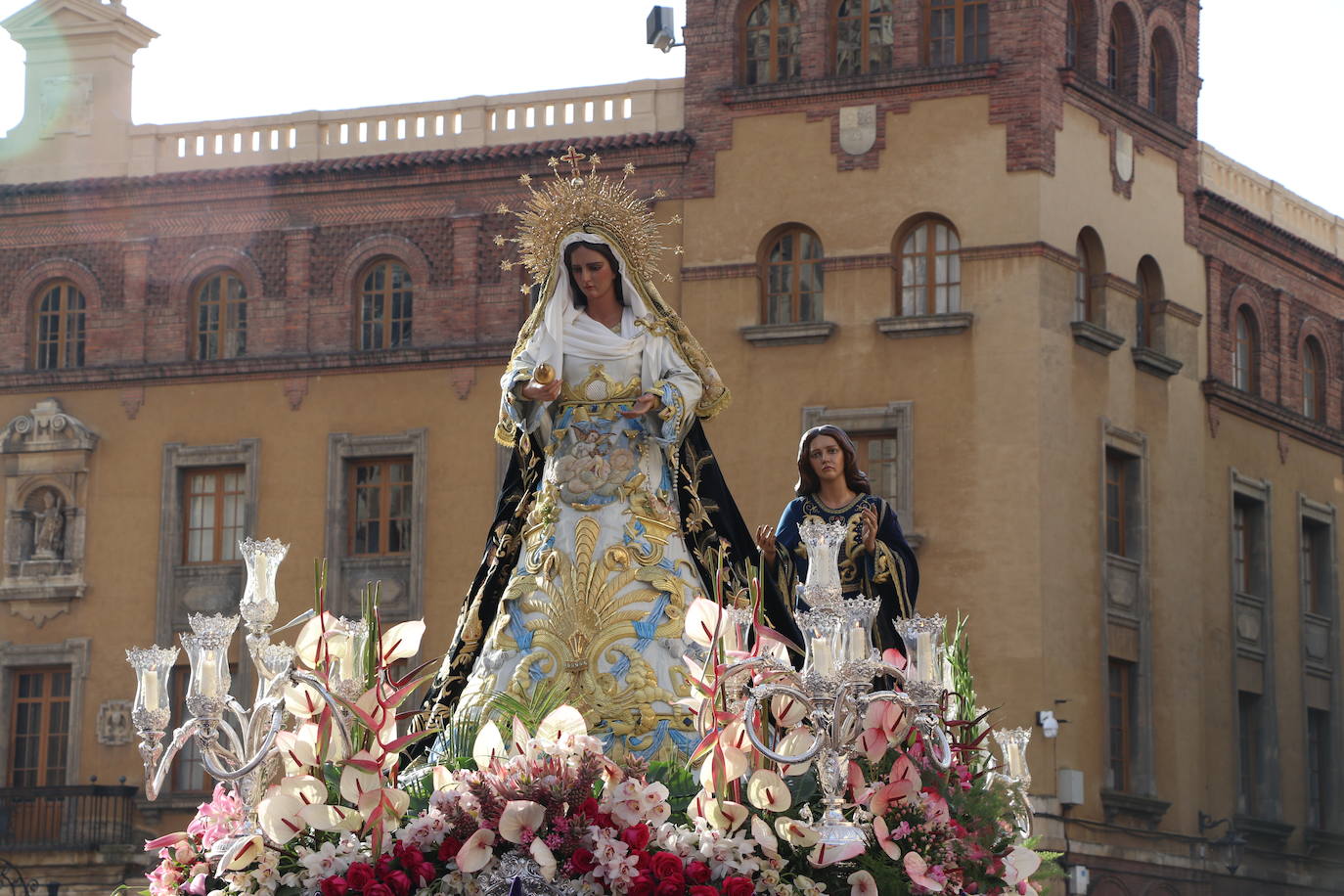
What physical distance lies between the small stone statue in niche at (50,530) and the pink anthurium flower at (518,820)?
30.6m

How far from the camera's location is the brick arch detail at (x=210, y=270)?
3916cm

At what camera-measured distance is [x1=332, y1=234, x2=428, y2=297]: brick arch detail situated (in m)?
38.4

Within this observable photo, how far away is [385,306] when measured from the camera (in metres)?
38.8

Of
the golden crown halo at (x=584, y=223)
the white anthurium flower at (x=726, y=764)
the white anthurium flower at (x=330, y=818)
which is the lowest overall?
the white anthurium flower at (x=330, y=818)

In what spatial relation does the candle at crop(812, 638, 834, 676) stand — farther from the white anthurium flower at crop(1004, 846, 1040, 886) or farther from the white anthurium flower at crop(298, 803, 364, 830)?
the white anthurium flower at crop(298, 803, 364, 830)

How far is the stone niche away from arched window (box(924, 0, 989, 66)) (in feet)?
45.2

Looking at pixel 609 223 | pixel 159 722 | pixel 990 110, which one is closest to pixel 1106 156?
pixel 990 110

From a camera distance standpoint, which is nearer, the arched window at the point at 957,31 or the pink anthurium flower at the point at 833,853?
the pink anthurium flower at the point at 833,853

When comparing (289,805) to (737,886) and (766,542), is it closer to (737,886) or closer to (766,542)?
(737,886)

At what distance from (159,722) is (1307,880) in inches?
1353

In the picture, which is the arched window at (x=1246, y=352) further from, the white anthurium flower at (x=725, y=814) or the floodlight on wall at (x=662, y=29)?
the white anthurium flower at (x=725, y=814)

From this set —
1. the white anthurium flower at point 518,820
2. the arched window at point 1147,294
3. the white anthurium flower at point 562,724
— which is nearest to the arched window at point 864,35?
the arched window at point 1147,294

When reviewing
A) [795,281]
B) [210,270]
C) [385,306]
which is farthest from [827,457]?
[210,270]

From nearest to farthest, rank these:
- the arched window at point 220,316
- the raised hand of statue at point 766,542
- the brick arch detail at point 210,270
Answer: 1. the raised hand of statue at point 766,542
2. the brick arch detail at point 210,270
3. the arched window at point 220,316
